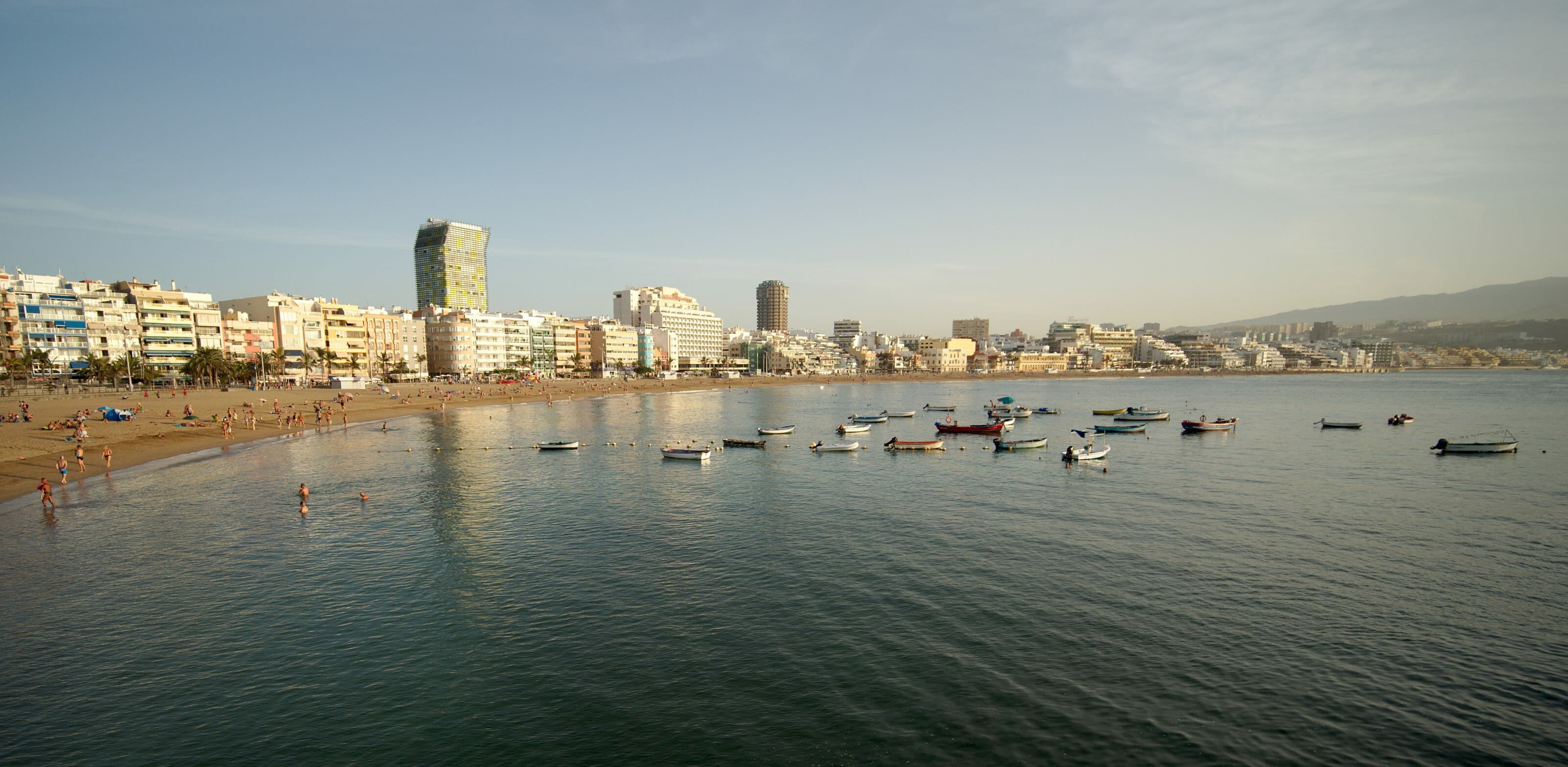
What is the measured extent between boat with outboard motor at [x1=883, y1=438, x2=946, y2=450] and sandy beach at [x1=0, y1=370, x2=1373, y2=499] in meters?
57.5

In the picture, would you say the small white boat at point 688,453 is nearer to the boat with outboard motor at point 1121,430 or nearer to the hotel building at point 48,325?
the boat with outboard motor at point 1121,430

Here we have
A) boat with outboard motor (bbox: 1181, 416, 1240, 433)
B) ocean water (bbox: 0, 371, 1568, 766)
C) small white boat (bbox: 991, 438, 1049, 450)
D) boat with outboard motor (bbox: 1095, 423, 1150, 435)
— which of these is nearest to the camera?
ocean water (bbox: 0, 371, 1568, 766)

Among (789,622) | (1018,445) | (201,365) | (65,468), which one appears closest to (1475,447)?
(1018,445)

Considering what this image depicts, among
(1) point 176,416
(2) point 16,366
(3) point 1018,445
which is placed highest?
(2) point 16,366

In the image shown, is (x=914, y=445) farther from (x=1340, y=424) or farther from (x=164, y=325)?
(x=164, y=325)

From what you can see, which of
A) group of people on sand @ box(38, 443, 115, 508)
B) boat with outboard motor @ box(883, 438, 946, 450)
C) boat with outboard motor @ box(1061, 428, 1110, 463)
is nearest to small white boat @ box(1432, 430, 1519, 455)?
boat with outboard motor @ box(1061, 428, 1110, 463)

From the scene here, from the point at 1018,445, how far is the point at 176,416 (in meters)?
84.3

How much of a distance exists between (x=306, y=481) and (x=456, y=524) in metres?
18.9

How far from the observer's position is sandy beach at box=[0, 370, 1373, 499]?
155 ft

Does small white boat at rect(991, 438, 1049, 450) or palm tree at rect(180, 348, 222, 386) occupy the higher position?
palm tree at rect(180, 348, 222, 386)

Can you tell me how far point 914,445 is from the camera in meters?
61.8

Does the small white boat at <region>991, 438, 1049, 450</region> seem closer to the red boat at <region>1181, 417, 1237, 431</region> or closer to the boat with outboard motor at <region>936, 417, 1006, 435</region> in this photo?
the boat with outboard motor at <region>936, 417, 1006, 435</region>

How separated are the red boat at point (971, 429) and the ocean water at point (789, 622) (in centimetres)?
2670

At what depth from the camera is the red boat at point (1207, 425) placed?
74000 mm
